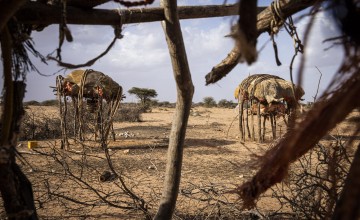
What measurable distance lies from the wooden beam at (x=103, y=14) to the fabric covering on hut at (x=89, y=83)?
25.5ft

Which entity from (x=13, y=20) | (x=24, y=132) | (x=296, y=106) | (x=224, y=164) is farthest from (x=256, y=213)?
(x=24, y=132)

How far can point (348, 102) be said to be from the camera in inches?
40.6

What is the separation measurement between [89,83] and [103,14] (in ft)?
27.8

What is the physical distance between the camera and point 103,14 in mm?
2084

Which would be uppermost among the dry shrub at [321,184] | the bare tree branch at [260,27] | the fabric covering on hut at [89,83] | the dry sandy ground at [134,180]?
the fabric covering on hut at [89,83]

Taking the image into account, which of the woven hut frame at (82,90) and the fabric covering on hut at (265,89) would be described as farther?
the fabric covering on hut at (265,89)

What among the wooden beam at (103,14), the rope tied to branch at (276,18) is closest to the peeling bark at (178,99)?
the wooden beam at (103,14)

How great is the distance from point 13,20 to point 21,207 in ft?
3.12

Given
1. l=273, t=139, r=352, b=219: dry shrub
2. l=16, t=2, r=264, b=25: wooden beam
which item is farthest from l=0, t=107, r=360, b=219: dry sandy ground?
l=16, t=2, r=264, b=25: wooden beam

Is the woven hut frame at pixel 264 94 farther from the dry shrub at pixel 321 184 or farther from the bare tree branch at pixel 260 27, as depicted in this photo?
Result: the bare tree branch at pixel 260 27

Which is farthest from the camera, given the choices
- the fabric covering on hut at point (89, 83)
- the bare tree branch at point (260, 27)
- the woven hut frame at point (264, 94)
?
the woven hut frame at point (264, 94)

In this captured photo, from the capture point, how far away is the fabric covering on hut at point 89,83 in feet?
33.2

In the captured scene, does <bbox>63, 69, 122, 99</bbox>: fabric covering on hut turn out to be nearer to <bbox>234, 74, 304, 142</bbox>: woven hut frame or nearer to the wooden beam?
<bbox>234, 74, 304, 142</bbox>: woven hut frame

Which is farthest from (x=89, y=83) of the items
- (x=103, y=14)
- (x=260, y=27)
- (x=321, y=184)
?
(x=260, y=27)
